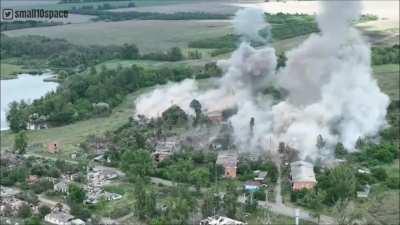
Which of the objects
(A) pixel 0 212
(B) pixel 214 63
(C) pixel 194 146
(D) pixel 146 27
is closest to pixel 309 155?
(C) pixel 194 146

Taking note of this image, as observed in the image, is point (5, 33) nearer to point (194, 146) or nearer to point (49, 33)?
point (49, 33)

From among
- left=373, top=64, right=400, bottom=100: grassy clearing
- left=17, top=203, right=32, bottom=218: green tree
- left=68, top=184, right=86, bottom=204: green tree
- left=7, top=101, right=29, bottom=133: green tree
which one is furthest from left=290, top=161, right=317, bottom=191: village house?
left=7, top=101, right=29, bottom=133: green tree

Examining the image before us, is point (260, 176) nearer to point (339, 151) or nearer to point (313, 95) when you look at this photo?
point (339, 151)

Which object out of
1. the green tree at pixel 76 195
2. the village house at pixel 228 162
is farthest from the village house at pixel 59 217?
the village house at pixel 228 162

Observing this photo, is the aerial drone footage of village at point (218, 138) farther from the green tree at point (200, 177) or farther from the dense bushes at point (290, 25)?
the dense bushes at point (290, 25)

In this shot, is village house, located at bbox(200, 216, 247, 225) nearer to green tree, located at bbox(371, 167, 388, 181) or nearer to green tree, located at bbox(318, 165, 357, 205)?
green tree, located at bbox(318, 165, 357, 205)

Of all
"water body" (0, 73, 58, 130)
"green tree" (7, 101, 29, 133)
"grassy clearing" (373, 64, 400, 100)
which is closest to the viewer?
"green tree" (7, 101, 29, 133)
